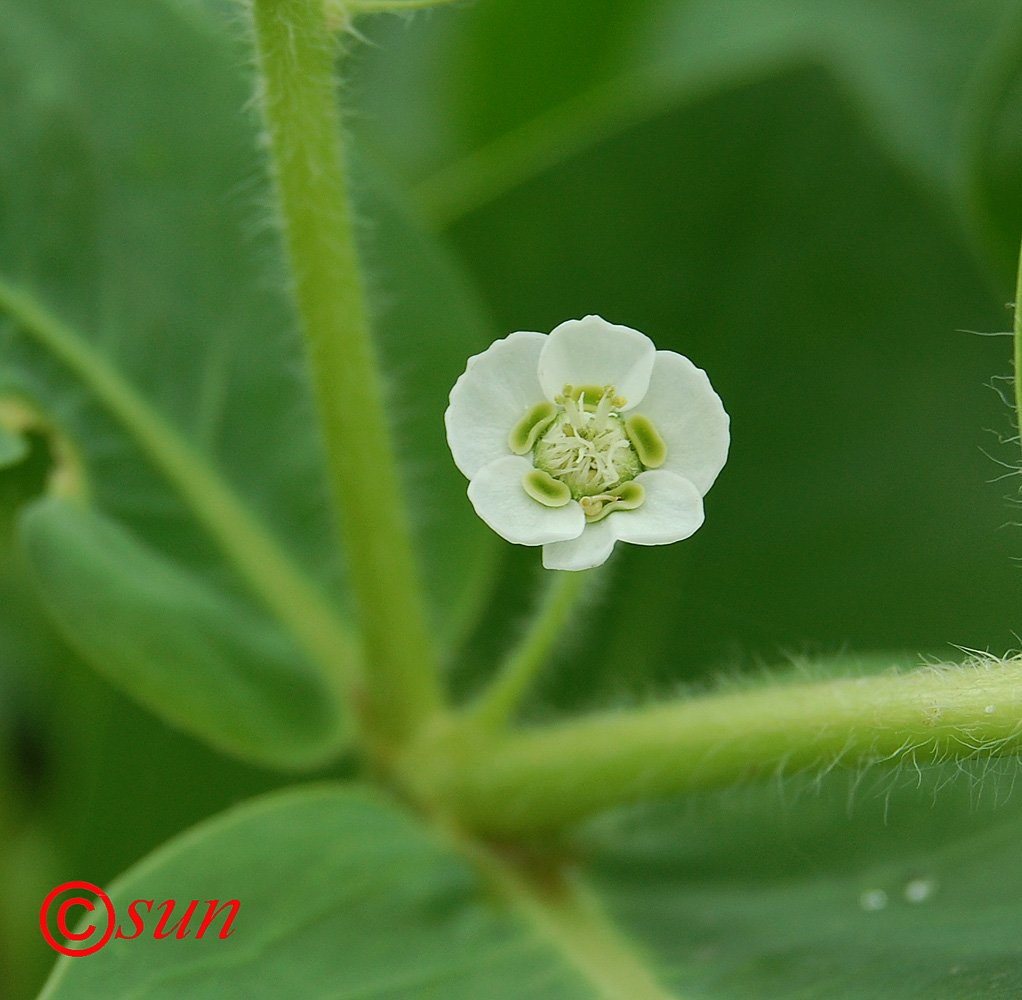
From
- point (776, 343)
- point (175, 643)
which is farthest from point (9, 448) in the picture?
point (776, 343)

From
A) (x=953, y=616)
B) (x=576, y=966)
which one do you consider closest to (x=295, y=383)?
(x=576, y=966)

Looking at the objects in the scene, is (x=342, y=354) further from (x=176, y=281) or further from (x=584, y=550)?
(x=176, y=281)

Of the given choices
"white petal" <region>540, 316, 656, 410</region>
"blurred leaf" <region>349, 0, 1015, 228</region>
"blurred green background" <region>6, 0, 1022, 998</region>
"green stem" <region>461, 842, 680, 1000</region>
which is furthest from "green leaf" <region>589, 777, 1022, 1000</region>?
"blurred leaf" <region>349, 0, 1015, 228</region>

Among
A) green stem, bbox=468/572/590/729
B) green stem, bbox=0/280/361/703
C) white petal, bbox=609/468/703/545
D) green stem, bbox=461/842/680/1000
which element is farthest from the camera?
green stem, bbox=0/280/361/703

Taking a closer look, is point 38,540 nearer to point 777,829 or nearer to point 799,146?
point 777,829

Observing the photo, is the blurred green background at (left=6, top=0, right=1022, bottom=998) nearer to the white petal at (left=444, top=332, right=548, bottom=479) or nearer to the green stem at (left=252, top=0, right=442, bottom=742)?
the green stem at (left=252, top=0, right=442, bottom=742)
